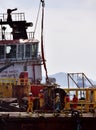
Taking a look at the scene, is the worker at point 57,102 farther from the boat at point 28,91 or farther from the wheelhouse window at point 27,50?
the wheelhouse window at point 27,50

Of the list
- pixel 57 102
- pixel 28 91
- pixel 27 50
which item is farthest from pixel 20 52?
pixel 57 102

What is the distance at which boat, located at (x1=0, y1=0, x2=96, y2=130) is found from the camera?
21719 millimetres

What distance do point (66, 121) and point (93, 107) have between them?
256 cm

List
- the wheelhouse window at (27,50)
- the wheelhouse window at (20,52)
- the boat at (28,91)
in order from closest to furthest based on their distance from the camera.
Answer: the boat at (28,91), the wheelhouse window at (20,52), the wheelhouse window at (27,50)

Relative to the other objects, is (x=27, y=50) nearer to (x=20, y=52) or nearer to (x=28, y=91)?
(x=20, y=52)

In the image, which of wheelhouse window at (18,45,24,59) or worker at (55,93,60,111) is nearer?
worker at (55,93,60,111)

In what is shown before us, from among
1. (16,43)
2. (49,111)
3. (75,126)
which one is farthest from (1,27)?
(75,126)

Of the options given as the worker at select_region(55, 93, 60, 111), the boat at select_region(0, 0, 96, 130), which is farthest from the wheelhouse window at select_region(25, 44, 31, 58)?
the worker at select_region(55, 93, 60, 111)

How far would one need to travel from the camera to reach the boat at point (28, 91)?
Answer: 2172 centimetres

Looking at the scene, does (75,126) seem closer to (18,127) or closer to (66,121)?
(66,121)

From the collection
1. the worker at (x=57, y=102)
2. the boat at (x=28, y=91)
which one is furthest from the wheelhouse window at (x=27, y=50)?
the worker at (x=57, y=102)

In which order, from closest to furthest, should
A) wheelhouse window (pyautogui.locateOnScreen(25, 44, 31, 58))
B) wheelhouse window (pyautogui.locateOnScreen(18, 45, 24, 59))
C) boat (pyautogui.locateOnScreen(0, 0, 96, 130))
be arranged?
boat (pyautogui.locateOnScreen(0, 0, 96, 130))
wheelhouse window (pyautogui.locateOnScreen(18, 45, 24, 59))
wheelhouse window (pyautogui.locateOnScreen(25, 44, 31, 58))

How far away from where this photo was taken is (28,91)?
3111 cm

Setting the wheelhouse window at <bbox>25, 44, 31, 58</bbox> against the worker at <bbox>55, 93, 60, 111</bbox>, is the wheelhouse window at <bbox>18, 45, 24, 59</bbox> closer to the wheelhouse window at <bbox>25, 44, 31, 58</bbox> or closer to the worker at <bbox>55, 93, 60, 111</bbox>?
the wheelhouse window at <bbox>25, 44, 31, 58</bbox>
